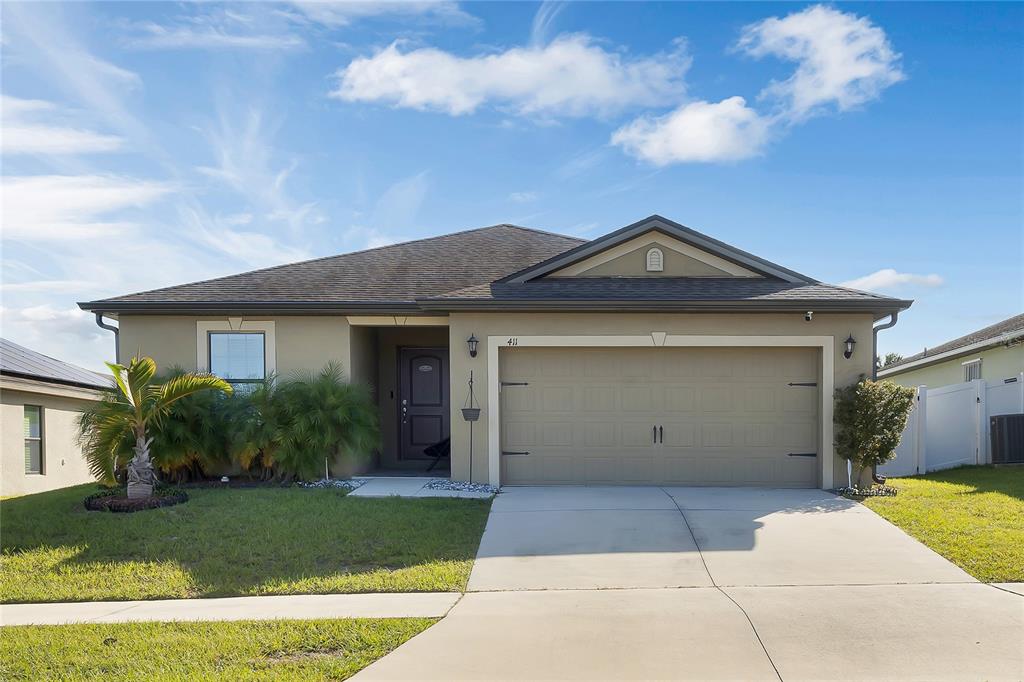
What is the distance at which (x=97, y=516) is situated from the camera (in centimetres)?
921

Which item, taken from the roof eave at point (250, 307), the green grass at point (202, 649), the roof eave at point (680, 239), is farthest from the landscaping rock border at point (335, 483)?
the green grass at point (202, 649)

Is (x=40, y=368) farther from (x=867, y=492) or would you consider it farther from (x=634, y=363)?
(x=867, y=492)

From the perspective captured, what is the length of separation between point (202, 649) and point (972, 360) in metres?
19.5

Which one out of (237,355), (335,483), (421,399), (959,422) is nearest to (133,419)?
(237,355)

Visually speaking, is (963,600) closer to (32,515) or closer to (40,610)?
(40,610)

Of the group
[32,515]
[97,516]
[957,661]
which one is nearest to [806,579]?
[957,661]

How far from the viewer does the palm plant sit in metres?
9.75

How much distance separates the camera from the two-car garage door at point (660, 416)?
11453mm

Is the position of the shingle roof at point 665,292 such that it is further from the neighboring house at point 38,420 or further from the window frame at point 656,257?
the neighboring house at point 38,420

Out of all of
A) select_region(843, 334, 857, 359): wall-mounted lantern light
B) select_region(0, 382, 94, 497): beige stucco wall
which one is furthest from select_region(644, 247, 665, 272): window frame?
select_region(0, 382, 94, 497): beige stucco wall

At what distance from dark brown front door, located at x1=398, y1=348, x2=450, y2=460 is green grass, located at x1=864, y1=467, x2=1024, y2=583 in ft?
25.1

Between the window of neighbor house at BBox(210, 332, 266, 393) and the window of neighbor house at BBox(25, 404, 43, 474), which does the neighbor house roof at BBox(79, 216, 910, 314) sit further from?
the window of neighbor house at BBox(25, 404, 43, 474)

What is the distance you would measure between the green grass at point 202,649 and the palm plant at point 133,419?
416 centimetres

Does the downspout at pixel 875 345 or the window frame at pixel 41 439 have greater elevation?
the downspout at pixel 875 345
